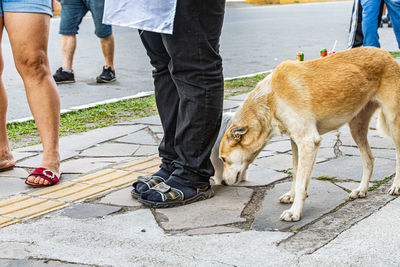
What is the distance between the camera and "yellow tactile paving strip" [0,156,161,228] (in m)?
3.44

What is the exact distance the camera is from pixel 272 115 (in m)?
3.33

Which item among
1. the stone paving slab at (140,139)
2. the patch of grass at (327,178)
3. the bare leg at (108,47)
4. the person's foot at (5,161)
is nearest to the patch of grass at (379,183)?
the patch of grass at (327,178)

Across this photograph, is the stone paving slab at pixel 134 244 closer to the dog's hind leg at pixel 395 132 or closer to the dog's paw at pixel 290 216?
the dog's paw at pixel 290 216

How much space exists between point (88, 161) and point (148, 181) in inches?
38.7

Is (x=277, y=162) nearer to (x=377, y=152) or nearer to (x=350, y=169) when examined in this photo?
(x=350, y=169)

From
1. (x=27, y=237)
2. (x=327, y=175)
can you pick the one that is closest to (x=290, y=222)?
(x=327, y=175)

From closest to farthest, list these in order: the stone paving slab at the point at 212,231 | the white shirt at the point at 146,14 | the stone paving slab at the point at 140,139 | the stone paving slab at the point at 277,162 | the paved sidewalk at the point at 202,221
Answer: the paved sidewalk at the point at 202,221, the stone paving slab at the point at 212,231, the white shirt at the point at 146,14, the stone paving slab at the point at 277,162, the stone paving slab at the point at 140,139

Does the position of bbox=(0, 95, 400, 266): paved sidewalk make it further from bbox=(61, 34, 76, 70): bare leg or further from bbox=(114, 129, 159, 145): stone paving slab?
bbox=(61, 34, 76, 70): bare leg

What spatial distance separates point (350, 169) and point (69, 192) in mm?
1883

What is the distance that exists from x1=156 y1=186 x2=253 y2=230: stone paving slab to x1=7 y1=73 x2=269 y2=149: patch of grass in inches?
85.2

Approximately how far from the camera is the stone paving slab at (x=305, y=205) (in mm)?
3162

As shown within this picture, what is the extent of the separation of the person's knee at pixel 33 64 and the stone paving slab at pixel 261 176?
1.51 m

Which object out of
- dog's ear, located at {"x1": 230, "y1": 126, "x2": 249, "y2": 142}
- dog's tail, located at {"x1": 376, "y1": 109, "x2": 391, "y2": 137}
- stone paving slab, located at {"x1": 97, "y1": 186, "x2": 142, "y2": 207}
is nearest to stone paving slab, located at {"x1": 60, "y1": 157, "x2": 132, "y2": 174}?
stone paving slab, located at {"x1": 97, "y1": 186, "x2": 142, "y2": 207}

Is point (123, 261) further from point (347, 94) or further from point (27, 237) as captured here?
point (347, 94)
